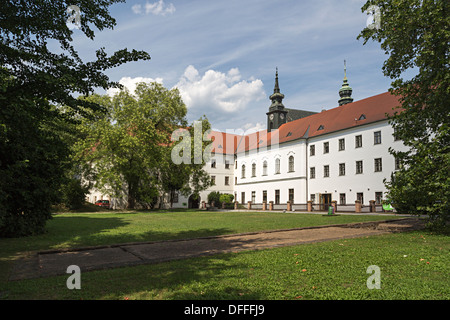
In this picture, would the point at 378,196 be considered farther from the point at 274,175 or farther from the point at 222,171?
the point at 222,171

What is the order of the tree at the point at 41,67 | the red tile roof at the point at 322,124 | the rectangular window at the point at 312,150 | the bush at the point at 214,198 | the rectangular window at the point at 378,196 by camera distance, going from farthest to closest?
1. the bush at the point at 214,198
2. the rectangular window at the point at 312,150
3. the red tile roof at the point at 322,124
4. the rectangular window at the point at 378,196
5. the tree at the point at 41,67

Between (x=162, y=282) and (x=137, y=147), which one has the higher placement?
(x=137, y=147)

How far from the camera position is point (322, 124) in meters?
46.4

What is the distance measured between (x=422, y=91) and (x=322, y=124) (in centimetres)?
3378

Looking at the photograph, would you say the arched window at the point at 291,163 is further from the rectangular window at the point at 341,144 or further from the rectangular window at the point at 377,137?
the rectangular window at the point at 377,137

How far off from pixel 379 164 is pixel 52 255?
36.8 metres

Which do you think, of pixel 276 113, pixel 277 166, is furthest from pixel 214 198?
pixel 276 113

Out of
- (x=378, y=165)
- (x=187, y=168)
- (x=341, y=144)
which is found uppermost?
(x=341, y=144)

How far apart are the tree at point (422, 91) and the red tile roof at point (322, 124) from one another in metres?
16.9

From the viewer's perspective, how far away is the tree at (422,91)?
1172 centimetres

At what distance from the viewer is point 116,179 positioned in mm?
31297

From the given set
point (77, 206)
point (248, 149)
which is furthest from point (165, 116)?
point (248, 149)

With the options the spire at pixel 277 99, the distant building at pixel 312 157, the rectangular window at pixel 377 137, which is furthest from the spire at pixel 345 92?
the rectangular window at pixel 377 137

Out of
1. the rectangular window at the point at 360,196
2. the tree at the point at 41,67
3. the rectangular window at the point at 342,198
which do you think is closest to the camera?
the tree at the point at 41,67
